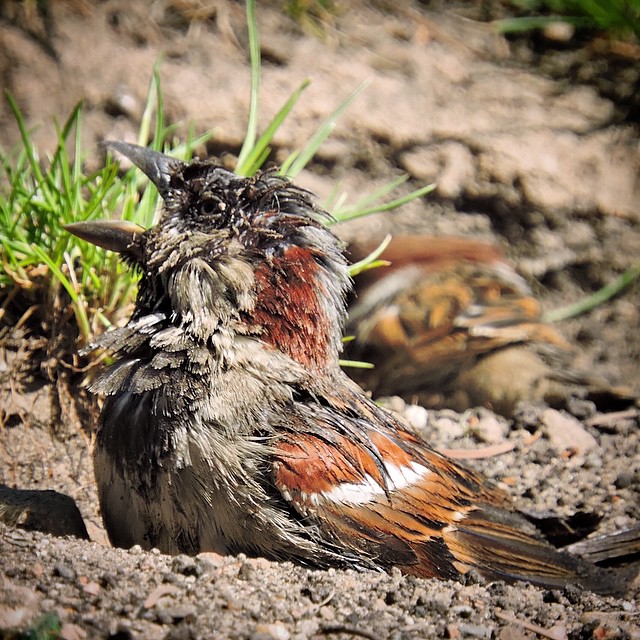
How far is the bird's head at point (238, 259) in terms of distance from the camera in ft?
11.1

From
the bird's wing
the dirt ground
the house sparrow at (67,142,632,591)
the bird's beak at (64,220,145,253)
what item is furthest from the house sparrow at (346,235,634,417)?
the bird's beak at (64,220,145,253)

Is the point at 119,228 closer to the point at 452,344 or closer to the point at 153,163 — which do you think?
the point at 153,163

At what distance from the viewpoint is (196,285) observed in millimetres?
3379

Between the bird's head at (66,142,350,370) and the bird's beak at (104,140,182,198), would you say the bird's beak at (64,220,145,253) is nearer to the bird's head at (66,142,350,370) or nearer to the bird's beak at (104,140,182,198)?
the bird's head at (66,142,350,370)

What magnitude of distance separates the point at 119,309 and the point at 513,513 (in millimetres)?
2120

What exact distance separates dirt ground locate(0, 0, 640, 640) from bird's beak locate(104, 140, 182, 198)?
3.91ft

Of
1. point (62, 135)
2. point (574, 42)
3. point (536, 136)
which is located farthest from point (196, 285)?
point (574, 42)

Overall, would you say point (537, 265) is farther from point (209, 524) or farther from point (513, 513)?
point (209, 524)

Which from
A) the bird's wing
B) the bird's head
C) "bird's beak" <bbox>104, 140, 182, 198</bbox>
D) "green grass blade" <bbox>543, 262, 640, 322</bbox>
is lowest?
the bird's wing

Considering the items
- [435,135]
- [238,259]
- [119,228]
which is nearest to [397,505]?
[238,259]

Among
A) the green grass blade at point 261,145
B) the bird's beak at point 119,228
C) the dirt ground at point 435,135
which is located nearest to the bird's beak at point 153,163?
the bird's beak at point 119,228

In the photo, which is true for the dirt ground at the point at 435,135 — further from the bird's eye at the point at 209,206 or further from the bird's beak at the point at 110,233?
the bird's eye at the point at 209,206

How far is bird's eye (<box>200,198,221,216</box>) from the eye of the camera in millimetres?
3645

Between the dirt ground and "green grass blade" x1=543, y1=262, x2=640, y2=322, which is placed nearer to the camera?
the dirt ground
